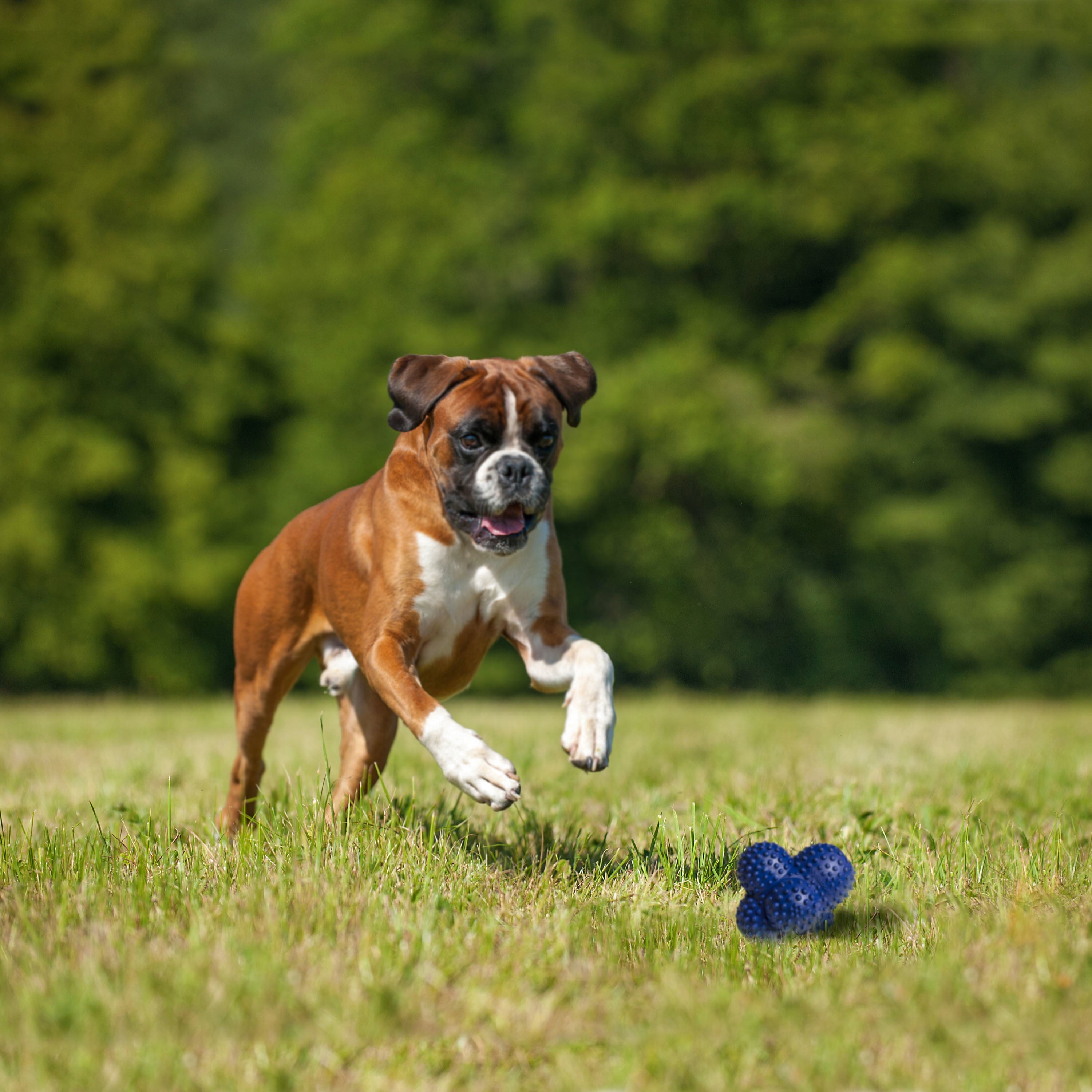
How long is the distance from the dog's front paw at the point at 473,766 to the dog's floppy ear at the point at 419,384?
43.1 inches

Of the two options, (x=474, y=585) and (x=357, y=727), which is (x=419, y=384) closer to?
(x=474, y=585)

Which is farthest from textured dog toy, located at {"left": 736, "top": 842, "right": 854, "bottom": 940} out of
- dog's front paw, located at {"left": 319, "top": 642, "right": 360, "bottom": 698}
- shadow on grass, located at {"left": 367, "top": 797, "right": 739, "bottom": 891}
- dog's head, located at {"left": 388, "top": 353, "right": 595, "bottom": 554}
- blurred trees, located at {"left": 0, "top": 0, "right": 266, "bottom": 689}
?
blurred trees, located at {"left": 0, "top": 0, "right": 266, "bottom": 689}

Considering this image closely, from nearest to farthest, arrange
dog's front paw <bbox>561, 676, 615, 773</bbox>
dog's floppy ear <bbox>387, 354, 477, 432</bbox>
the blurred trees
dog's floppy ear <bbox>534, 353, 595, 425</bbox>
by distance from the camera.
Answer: dog's front paw <bbox>561, 676, 615, 773</bbox>
dog's floppy ear <bbox>387, 354, 477, 432</bbox>
dog's floppy ear <bbox>534, 353, 595, 425</bbox>
the blurred trees

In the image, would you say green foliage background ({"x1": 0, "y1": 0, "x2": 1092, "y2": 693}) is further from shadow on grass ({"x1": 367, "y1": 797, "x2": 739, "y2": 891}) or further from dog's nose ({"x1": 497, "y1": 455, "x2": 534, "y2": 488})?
dog's nose ({"x1": 497, "y1": 455, "x2": 534, "y2": 488})

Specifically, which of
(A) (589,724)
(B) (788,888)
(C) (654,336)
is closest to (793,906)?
(B) (788,888)

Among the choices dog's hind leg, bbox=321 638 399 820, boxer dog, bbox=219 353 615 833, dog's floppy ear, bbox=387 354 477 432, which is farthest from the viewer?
dog's hind leg, bbox=321 638 399 820

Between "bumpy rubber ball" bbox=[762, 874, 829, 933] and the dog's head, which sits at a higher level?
the dog's head

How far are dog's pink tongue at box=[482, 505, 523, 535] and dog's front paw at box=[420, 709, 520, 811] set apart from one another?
0.68 m

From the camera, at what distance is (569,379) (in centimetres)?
440

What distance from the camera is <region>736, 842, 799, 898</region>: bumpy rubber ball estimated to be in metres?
3.49

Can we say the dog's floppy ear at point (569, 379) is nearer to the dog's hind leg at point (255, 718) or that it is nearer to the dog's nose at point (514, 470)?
the dog's nose at point (514, 470)

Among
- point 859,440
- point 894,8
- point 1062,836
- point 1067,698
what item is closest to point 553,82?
point 894,8

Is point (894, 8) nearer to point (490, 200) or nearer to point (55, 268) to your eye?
point (490, 200)

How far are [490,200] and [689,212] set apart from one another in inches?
131
